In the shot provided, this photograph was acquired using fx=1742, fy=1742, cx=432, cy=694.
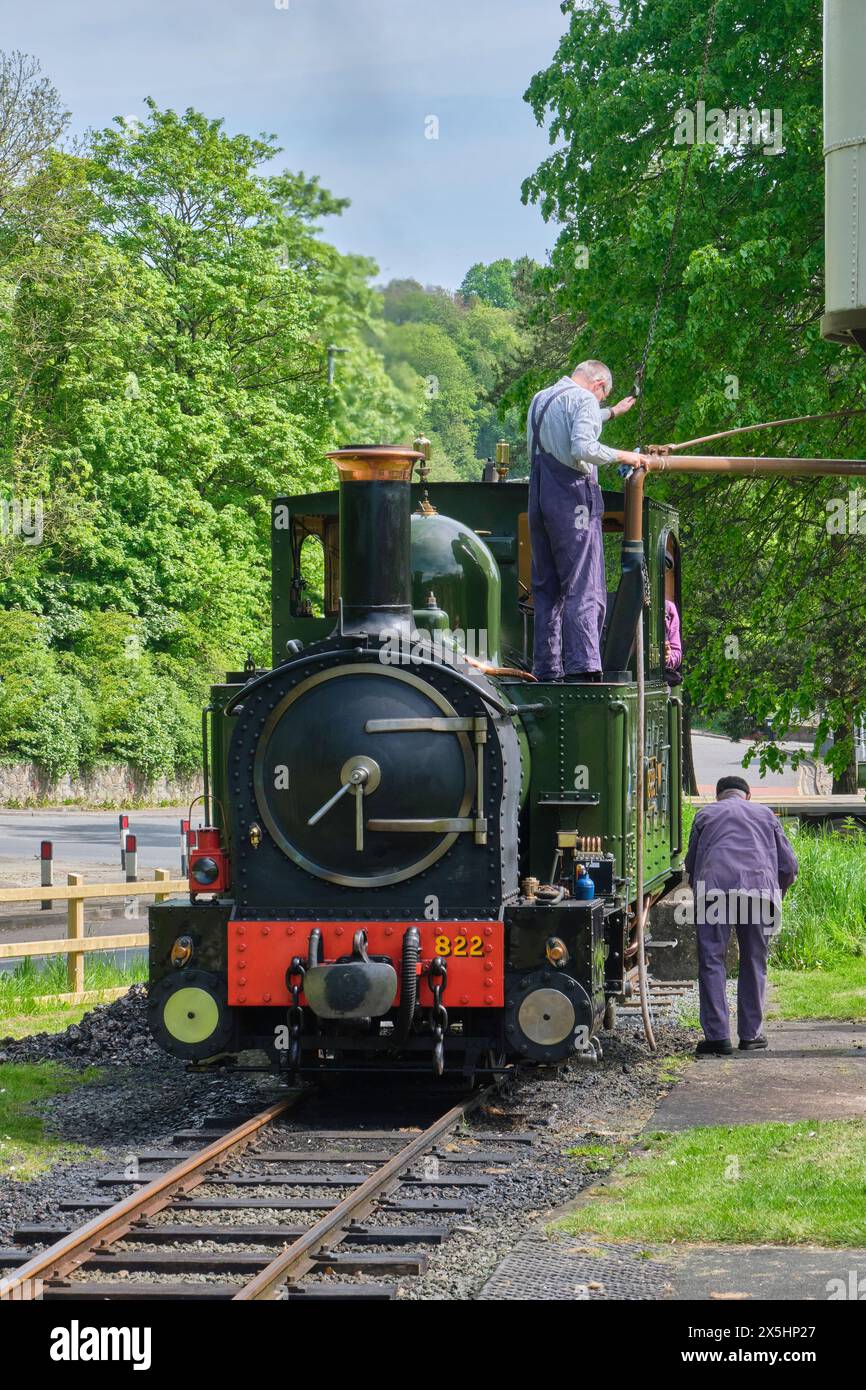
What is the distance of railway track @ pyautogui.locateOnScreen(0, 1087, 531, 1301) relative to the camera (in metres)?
5.58

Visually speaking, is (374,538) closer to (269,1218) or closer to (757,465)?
(269,1218)

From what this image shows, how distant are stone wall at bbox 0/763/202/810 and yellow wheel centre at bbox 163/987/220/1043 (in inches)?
1032

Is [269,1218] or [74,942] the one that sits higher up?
[74,942]

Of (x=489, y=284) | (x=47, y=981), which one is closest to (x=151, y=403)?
(x=47, y=981)

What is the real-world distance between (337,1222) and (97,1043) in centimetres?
447

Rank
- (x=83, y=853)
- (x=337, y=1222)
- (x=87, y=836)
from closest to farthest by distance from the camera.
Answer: (x=337, y=1222)
(x=83, y=853)
(x=87, y=836)

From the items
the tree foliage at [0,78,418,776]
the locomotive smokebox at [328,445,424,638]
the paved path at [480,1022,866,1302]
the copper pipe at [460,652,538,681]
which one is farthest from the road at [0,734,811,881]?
the paved path at [480,1022,866,1302]

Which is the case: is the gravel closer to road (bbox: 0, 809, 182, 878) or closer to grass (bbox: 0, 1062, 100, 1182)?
grass (bbox: 0, 1062, 100, 1182)

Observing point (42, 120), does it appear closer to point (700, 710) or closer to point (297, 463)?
point (700, 710)

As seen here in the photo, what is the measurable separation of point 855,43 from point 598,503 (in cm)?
299

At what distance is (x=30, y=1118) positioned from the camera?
8422 mm
